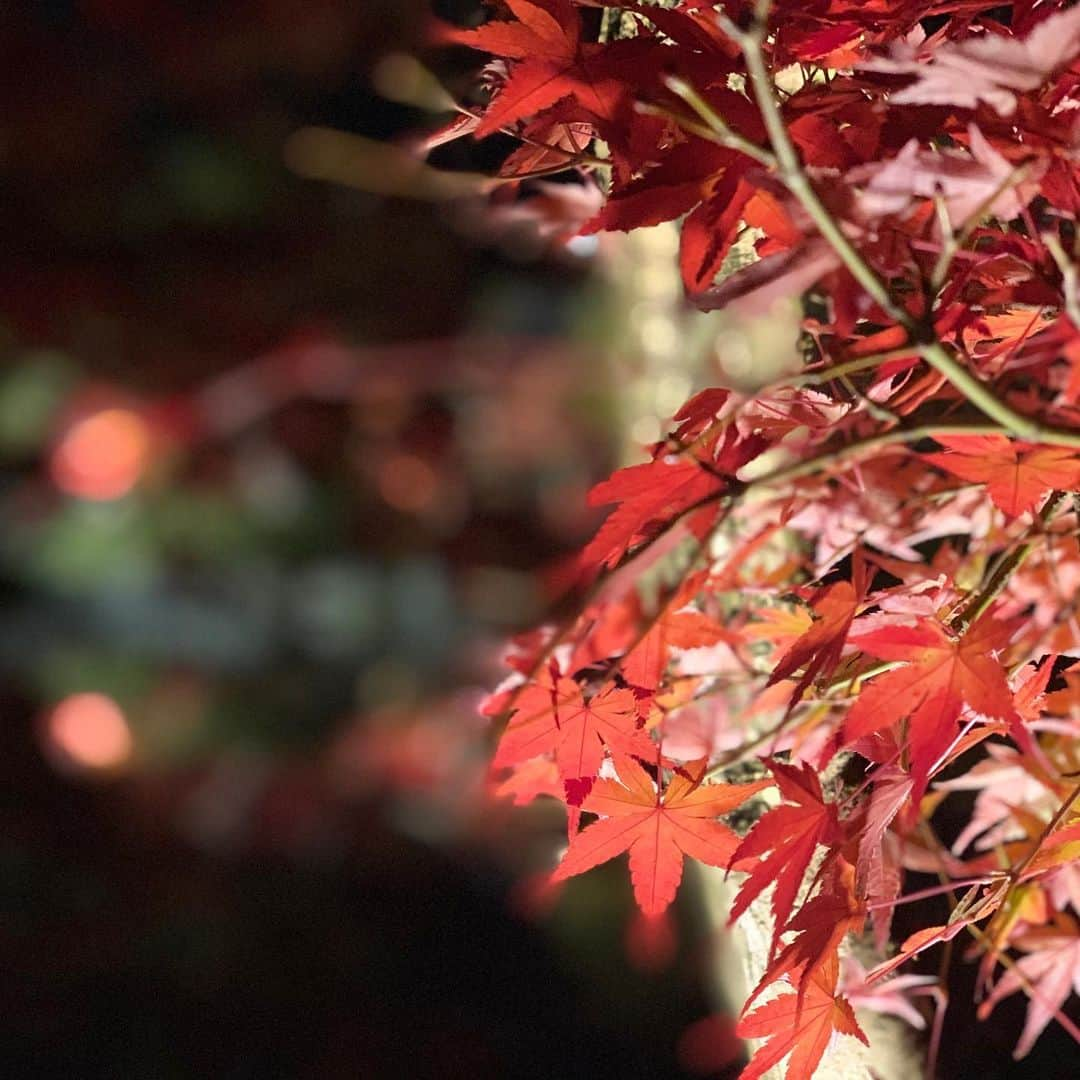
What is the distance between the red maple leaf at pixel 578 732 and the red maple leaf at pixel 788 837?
7 centimetres

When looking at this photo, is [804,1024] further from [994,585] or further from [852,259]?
[852,259]

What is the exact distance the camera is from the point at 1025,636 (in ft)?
1.68

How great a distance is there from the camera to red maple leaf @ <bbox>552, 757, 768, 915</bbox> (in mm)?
535

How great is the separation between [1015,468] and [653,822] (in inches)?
10.1

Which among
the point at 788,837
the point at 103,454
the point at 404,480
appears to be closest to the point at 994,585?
the point at 788,837

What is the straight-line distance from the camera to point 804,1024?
54 centimetres

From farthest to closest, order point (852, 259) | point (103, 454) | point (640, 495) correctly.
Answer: point (103, 454), point (640, 495), point (852, 259)

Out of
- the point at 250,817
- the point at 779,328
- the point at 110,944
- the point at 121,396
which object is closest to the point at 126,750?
the point at 250,817

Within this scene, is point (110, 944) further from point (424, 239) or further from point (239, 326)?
point (424, 239)

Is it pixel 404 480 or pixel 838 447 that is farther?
pixel 404 480

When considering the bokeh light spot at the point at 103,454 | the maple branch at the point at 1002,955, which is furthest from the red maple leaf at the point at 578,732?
the bokeh light spot at the point at 103,454

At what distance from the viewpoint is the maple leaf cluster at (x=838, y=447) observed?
40 centimetres

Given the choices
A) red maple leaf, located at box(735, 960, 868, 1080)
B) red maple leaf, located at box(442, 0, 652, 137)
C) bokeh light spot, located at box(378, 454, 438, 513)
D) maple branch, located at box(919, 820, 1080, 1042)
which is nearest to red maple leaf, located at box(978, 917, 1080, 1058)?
maple branch, located at box(919, 820, 1080, 1042)

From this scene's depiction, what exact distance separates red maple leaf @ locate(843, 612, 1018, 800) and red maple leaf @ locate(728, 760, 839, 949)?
0.04m
